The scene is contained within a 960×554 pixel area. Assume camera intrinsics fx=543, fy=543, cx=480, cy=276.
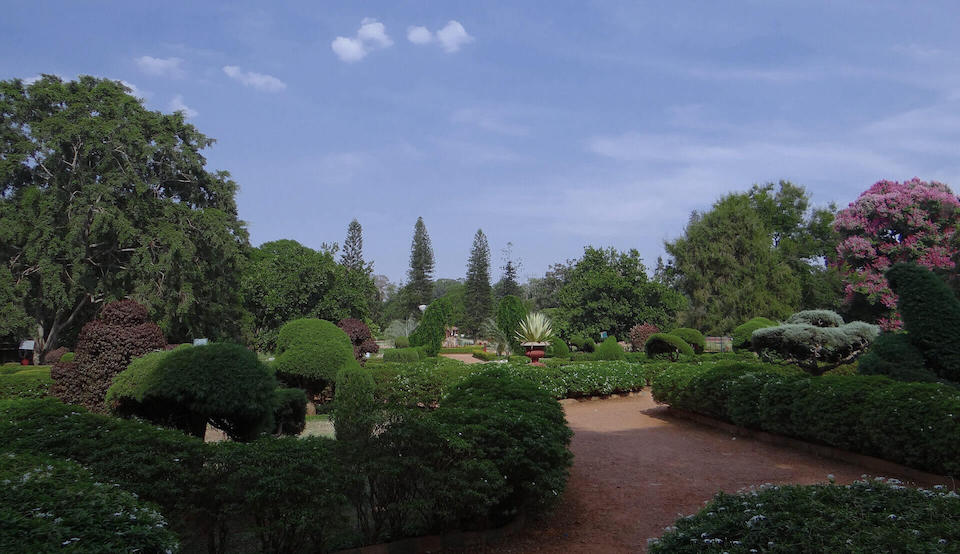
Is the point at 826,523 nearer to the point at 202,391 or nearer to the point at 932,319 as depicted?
the point at 202,391

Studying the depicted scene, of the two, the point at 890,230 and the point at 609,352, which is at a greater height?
the point at 890,230

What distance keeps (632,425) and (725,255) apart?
27267 mm

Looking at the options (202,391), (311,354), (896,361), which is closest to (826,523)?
(202,391)

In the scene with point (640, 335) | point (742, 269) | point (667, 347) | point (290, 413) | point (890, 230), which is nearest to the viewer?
point (290, 413)

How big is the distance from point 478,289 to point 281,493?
55.5m

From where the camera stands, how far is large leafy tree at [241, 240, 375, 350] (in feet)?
64.2

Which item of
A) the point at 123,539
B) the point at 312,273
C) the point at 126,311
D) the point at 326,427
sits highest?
the point at 312,273

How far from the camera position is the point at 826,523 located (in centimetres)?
262

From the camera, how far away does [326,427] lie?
985 centimetres

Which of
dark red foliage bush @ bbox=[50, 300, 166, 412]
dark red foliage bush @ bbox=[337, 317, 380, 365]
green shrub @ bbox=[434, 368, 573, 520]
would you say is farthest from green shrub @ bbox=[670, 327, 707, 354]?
dark red foliage bush @ bbox=[50, 300, 166, 412]

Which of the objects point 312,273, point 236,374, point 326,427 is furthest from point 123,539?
point 312,273

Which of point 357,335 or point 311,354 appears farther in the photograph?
point 357,335

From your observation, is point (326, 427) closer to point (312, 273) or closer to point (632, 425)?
point (632, 425)

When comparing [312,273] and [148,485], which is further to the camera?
[312,273]
